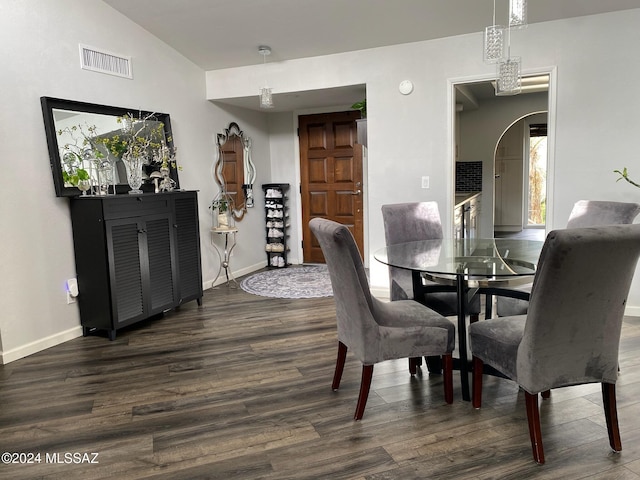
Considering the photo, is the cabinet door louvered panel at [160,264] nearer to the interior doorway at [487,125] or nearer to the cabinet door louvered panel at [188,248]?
the cabinet door louvered panel at [188,248]

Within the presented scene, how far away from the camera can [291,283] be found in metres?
5.52

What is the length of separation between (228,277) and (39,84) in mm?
2890

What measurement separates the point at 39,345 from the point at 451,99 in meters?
3.85

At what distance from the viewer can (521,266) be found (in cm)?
247

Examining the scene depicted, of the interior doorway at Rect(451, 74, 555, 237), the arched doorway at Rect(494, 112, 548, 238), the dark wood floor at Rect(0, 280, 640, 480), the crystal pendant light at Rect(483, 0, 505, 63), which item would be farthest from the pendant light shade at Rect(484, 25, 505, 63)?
the arched doorway at Rect(494, 112, 548, 238)

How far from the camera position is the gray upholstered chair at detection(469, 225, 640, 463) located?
1817 millimetres

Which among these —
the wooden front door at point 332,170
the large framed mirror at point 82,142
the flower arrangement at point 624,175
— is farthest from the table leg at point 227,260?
the flower arrangement at point 624,175

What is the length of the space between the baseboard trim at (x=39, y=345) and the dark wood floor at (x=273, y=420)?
2.9 inches

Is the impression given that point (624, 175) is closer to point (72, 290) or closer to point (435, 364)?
point (435, 364)

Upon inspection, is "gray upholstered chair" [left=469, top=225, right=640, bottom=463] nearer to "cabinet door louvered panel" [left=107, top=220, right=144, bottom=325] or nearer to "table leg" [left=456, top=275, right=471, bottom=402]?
"table leg" [left=456, top=275, right=471, bottom=402]

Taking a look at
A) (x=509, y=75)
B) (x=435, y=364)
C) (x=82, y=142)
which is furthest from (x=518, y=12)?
(x=82, y=142)

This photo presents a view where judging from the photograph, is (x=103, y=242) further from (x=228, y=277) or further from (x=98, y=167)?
(x=228, y=277)

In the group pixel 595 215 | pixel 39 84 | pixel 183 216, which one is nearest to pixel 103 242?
pixel 183 216

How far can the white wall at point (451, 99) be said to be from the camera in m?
3.88
